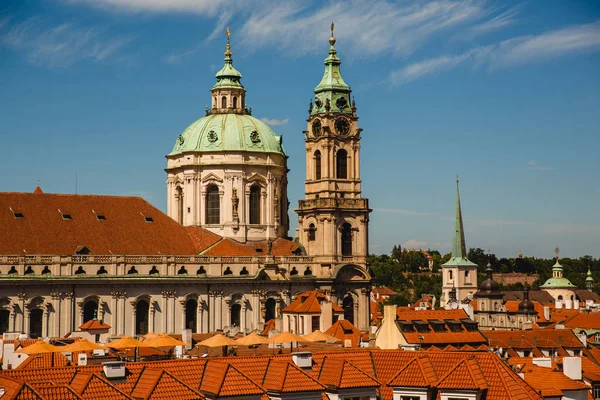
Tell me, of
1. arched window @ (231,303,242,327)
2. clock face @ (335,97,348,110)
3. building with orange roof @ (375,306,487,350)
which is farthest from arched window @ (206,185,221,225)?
building with orange roof @ (375,306,487,350)

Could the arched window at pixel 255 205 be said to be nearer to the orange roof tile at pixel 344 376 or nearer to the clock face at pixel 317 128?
the clock face at pixel 317 128

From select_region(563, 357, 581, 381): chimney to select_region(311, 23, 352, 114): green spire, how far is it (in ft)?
264

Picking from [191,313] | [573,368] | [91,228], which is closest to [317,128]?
[191,313]

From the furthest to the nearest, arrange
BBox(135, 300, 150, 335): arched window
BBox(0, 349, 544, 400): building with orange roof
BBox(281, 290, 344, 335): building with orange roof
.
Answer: BBox(281, 290, 344, 335): building with orange roof
BBox(135, 300, 150, 335): arched window
BBox(0, 349, 544, 400): building with orange roof

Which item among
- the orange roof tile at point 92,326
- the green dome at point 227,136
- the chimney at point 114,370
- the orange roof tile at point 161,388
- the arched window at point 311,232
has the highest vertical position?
the green dome at point 227,136

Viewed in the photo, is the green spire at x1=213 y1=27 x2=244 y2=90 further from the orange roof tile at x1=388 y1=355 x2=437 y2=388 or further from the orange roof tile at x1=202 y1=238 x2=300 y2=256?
the orange roof tile at x1=388 y1=355 x2=437 y2=388

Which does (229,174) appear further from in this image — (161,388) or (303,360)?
(161,388)

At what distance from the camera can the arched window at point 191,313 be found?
139 m

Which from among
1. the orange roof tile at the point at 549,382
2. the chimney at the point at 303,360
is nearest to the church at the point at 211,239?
the orange roof tile at the point at 549,382

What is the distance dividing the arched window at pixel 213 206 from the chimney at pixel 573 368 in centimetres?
8236

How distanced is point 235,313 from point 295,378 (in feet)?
289

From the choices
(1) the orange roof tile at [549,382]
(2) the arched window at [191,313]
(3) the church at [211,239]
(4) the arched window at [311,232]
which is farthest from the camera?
(4) the arched window at [311,232]

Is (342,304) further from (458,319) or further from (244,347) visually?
(244,347)

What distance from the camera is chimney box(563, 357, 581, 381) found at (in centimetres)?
7506
